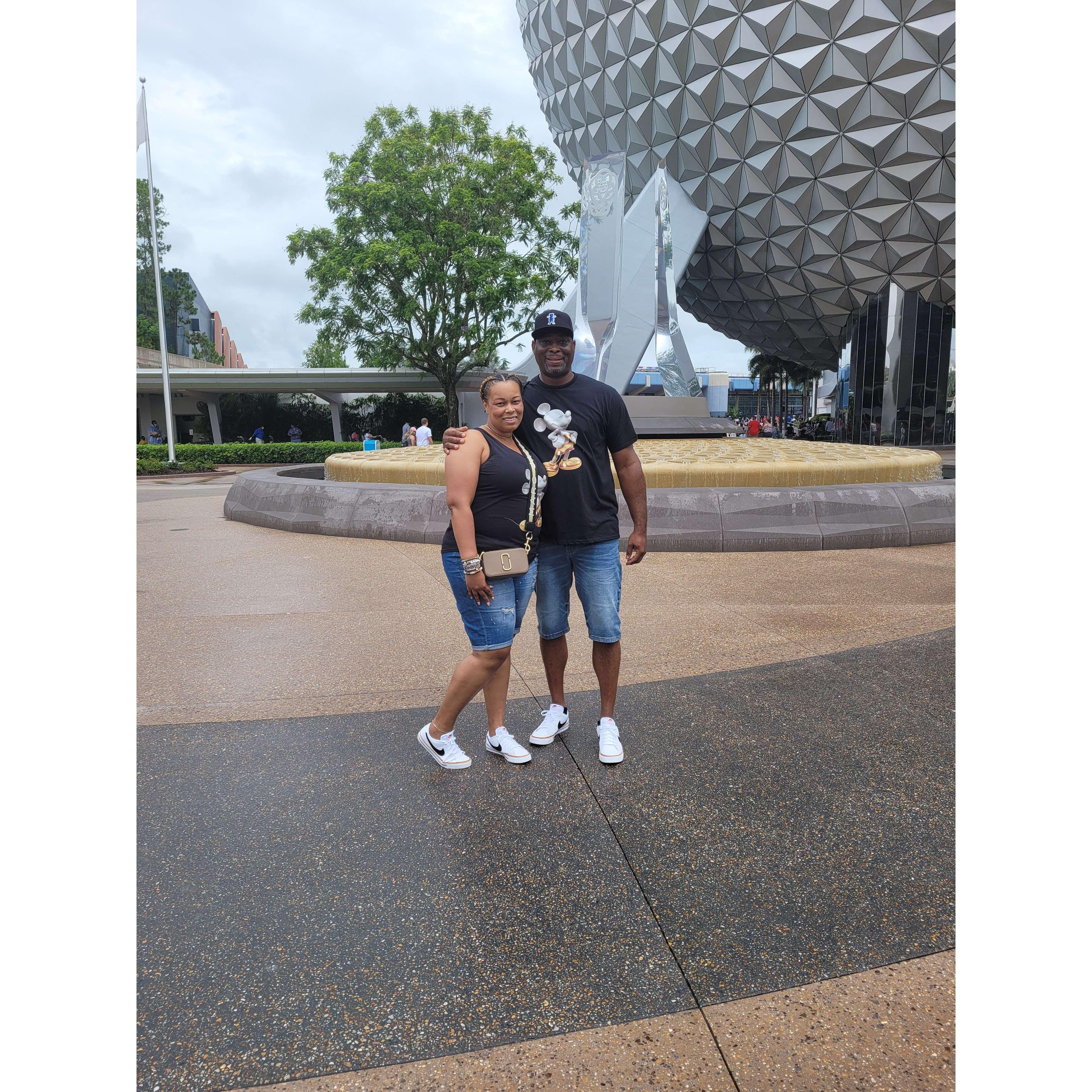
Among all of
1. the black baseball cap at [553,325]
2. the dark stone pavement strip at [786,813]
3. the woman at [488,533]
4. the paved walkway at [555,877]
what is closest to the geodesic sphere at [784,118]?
the dark stone pavement strip at [786,813]

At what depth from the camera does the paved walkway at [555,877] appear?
1.86m

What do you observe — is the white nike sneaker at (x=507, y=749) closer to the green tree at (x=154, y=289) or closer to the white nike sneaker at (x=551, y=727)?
the white nike sneaker at (x=551, y=727)

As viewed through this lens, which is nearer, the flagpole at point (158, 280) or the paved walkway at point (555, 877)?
the paved walkway at point (555, 877)

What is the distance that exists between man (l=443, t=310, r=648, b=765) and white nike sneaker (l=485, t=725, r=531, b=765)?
0.55 feet

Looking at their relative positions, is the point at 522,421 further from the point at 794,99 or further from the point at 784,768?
the point at 794,99

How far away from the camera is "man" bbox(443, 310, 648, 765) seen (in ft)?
11.0

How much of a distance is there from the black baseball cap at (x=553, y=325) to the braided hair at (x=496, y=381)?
0.24 metres

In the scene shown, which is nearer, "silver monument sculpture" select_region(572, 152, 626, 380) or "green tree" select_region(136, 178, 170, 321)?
"silver monument sculpture" select_region(572, 152, 626, 380)

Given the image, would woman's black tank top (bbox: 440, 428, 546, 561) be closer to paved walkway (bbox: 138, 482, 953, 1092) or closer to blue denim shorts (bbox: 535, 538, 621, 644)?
Result: blue denim shorts (bbox: 535, 538, 621, 644)

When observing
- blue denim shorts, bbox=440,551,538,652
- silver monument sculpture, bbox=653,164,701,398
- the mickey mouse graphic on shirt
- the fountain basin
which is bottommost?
blue denim shorts, bbox=440,551,538,652

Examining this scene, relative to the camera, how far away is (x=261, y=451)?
102ft

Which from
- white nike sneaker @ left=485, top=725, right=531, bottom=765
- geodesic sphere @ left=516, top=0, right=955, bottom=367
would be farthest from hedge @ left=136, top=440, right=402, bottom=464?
white nike sneaker @ left=485, top=725, right=531, bottom=765

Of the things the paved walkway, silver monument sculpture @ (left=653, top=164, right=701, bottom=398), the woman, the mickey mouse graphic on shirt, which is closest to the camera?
the paved walkway

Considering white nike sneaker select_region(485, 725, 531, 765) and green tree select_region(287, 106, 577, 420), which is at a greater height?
green tree select_region(287, 106, 577, 420)
